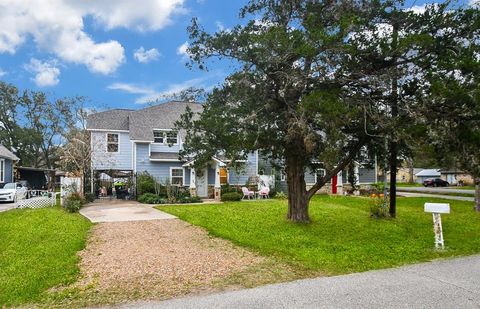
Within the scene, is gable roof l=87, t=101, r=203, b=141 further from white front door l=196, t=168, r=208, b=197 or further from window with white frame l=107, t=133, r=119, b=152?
white front door l=196, t=168, r=208, b=197

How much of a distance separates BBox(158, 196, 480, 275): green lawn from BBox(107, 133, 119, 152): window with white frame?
481 inches

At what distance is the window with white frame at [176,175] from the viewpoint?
27055mm

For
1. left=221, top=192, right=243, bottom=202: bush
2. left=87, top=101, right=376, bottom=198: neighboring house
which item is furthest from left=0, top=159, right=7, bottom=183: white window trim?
left=221, top=192, right=243, bottom=202: bush

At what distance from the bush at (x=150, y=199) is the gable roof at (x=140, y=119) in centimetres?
461

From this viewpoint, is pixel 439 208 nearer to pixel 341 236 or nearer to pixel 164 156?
pixel 341 236

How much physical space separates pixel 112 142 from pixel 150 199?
6.93 m

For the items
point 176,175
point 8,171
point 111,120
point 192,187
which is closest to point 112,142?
point 111,120

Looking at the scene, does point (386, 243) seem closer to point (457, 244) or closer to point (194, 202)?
point (457, 244)

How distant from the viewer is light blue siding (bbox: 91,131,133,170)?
27.0 metres

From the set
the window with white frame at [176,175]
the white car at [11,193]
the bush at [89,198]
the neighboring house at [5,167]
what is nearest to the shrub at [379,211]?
the window with white frame at [176,175]

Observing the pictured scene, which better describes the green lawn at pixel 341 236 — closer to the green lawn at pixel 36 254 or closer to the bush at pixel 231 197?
the green lawn at pixel 36 254

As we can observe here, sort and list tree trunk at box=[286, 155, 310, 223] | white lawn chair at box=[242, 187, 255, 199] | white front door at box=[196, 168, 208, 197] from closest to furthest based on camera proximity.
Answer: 1. tree trunk at box=[286, 155, 310, 223]
2. white lawn chair at box=[242, 187, 255, 199]
3. white front door at box=[196, 168, 208, 197]

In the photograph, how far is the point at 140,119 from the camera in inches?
1109

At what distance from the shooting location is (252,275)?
684 centimetres
